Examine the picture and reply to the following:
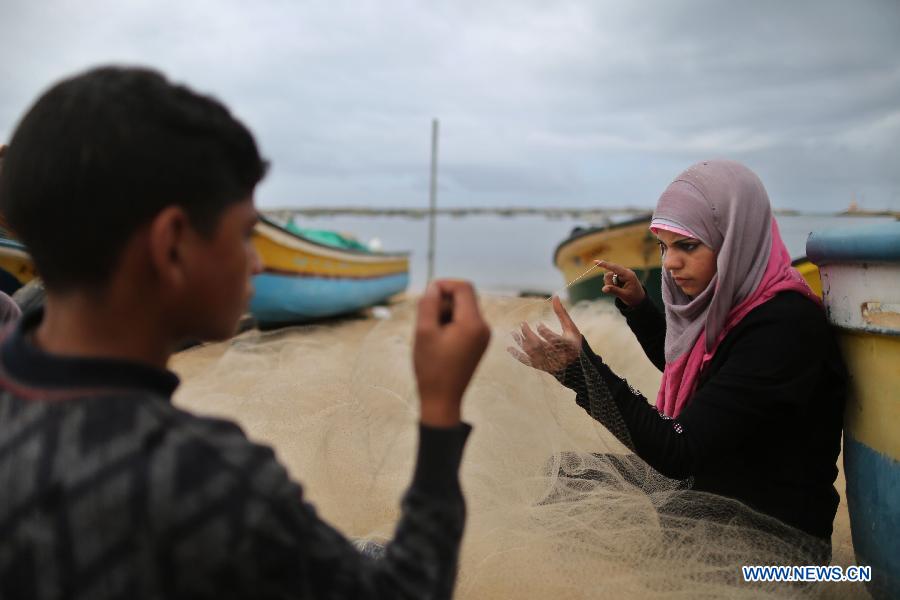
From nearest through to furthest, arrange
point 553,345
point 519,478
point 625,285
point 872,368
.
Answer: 1. point 872,368
2. point 553,345
3. point 519,478
4. point 625,285

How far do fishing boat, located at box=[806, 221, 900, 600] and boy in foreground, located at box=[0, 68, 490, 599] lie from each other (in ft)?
4.18

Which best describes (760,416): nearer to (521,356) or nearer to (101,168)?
(521,356)

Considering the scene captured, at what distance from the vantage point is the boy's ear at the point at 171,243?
754mm

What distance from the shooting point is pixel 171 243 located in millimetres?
767

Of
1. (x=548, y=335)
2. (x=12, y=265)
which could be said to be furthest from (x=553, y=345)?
(x=12, y=265)

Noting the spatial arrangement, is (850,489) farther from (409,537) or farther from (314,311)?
(314,311)

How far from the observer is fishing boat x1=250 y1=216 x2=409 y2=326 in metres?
7.68

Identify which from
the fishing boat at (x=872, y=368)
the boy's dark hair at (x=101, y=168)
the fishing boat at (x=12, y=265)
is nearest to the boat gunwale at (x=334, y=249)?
the fishing boat at (x=12, y=265)

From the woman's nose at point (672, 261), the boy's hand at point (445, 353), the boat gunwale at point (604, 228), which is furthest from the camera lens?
the boat gunwale at point (604, 228)

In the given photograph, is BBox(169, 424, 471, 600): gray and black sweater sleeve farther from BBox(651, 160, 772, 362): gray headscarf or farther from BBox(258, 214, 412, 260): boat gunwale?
BBox(258, 214, 412, 260): boat gunwale

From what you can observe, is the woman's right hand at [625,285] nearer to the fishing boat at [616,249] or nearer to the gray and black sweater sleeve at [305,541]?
the gray and black sweater sleeve at [305,541]

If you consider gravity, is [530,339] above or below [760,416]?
above

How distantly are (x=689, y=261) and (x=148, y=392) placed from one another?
1.71 metres

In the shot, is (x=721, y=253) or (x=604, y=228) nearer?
(x=721, y=253)
